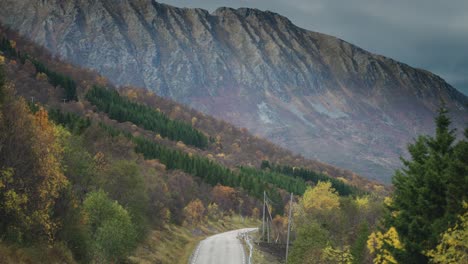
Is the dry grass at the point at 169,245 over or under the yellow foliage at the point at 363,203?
under

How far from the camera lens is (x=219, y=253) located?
67.1m

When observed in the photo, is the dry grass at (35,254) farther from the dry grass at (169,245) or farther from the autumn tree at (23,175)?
the dry grass at (169,245)

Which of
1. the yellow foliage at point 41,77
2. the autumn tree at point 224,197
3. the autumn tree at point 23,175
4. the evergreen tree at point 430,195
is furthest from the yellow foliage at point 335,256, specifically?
the yellow foliage at point 41,77

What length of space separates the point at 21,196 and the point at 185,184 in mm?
96299

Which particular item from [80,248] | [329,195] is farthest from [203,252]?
[329,195]

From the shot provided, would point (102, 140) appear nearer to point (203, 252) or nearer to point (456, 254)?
point (203, 252)

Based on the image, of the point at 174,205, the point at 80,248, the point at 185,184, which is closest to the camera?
the point at 80,248

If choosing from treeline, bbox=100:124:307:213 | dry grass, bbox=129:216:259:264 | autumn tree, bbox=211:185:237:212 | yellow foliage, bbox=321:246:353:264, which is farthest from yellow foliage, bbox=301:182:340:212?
treeline, bbox=100:124:307:213

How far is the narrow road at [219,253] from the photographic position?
61.1 metres

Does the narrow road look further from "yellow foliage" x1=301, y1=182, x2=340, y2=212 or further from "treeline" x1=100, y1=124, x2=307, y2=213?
"treeline" x1=100, y1=124, x2=307, y2=213

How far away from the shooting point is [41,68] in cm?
19975

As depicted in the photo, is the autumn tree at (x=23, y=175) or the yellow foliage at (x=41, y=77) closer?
the autumn tree at (x=23, y=175)

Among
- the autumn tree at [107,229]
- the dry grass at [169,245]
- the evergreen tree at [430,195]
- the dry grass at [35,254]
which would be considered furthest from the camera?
the dry grass at [169,245]

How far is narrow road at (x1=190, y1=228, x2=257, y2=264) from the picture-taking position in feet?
200
